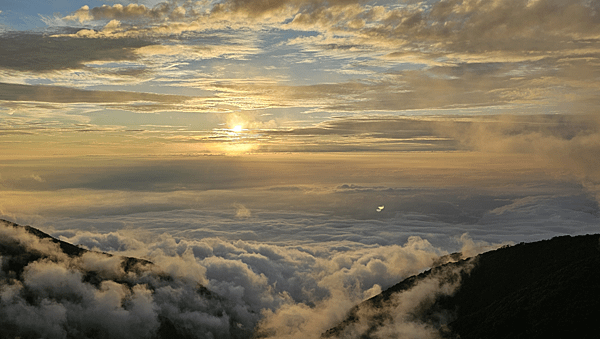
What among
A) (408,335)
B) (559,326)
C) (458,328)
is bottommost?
(408,335)

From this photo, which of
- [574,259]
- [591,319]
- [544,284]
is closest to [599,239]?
[574,259]

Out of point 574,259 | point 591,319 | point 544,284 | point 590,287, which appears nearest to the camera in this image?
point 591,319

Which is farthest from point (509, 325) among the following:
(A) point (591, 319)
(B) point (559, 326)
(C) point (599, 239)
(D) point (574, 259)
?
(C) point (599, 239)

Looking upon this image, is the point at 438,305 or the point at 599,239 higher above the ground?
the point at 599,239

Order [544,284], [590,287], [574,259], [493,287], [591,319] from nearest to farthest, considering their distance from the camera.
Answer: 1. [591,319]
2. [590,287]
3. [544,284]
4. [574,259]
5. [493,287]

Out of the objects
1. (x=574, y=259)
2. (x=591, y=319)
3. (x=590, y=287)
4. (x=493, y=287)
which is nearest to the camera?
(x=591, y=319)

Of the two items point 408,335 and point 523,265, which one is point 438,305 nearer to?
point 408,335

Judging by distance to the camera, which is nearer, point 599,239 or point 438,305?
point 599,239

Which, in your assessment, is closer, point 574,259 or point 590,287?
point 590,287

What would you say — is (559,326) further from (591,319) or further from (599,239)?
(599,239)
